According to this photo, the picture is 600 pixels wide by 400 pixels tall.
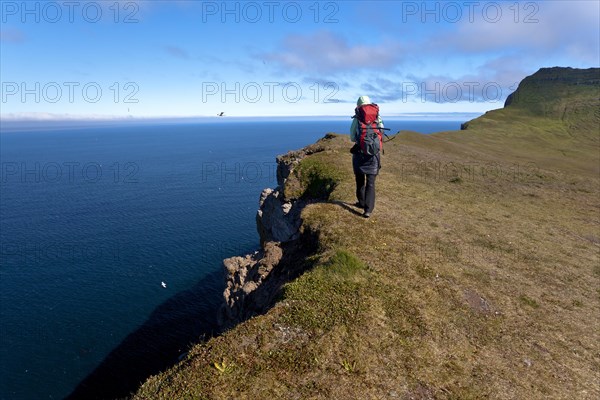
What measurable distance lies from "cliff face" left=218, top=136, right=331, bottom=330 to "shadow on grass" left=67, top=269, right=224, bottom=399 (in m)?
7.50

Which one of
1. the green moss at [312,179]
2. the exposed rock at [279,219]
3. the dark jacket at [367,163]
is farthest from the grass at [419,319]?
the exposed rock at [279,219]

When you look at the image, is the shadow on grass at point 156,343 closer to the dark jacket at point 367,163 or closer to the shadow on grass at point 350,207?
the shadow on grass at point 350,207

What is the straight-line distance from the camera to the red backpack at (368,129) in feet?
52.7

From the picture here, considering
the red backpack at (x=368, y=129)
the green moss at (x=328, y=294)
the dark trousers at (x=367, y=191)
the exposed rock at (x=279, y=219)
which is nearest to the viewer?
the green moss at (x=328, y=294)

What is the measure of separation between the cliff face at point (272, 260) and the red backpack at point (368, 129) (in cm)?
537

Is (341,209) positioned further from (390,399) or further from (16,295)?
(16,295)

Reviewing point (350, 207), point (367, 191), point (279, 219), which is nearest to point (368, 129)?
point (367, 191)

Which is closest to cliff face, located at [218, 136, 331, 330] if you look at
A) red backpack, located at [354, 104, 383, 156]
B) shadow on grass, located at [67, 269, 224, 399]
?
red backpack, located at [354, 104, 383, 156]

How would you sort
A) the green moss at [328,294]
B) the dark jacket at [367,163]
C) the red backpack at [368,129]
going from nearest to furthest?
the green moss at [328,294] < the red backpack at [368,129] < the dark jacket at [367,163]

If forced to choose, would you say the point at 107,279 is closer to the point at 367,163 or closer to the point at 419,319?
the point at 367,163

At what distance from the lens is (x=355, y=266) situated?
13.5 metres

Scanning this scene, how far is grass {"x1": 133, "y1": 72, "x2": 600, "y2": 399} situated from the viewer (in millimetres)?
8938

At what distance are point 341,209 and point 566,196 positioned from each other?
1057 inches

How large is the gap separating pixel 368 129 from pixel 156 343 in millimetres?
41532
